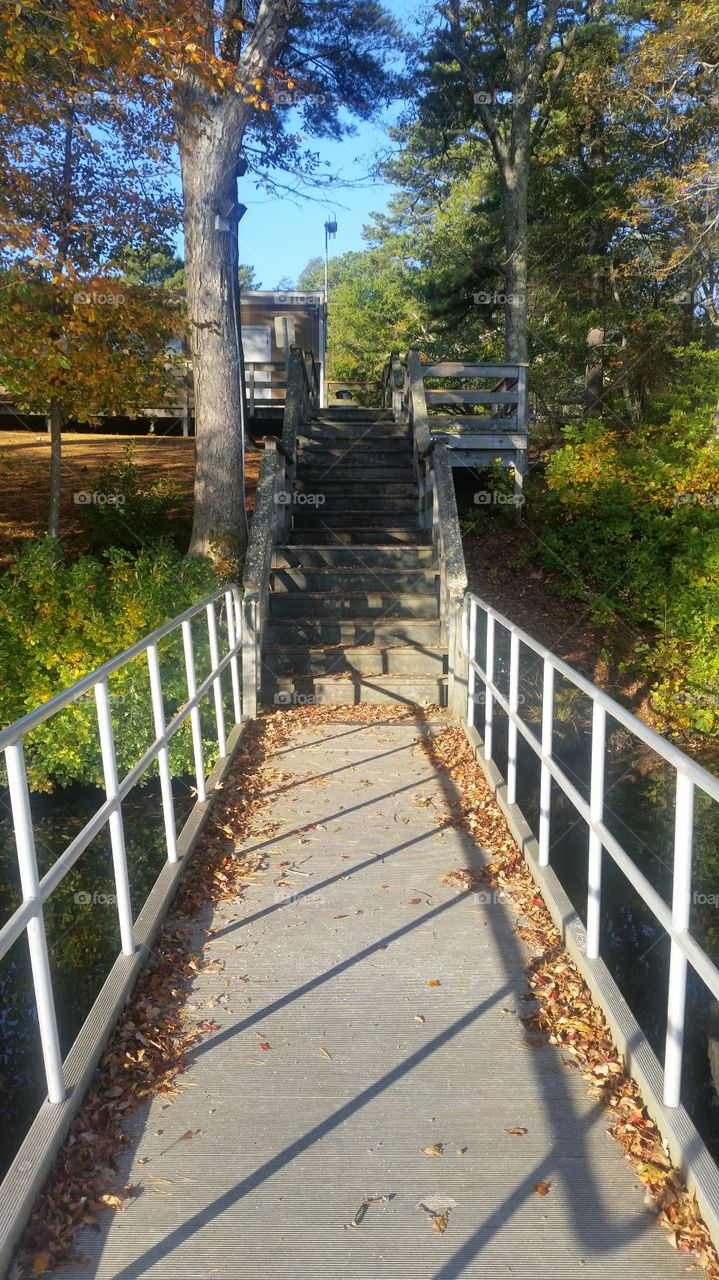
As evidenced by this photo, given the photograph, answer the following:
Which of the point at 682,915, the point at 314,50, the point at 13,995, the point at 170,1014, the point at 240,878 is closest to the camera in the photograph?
the point at 682,915

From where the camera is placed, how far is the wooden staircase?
848 cm

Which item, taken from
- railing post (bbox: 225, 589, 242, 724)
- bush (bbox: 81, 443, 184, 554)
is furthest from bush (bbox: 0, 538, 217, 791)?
bush (bbox: 81, 443, 184, 554)

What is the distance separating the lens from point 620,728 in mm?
10430

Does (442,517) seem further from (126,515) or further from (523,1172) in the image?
(523,1172)

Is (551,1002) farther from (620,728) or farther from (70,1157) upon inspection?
(620,728)

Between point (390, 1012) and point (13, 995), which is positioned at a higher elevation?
point (390, 1012)

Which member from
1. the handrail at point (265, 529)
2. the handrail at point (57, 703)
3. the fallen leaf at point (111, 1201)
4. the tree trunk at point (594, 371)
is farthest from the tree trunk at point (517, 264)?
the fallen leaf at point (111, 1201)

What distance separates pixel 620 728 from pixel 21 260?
8009 mm

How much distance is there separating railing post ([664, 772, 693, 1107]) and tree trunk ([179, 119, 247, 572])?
26.3ft

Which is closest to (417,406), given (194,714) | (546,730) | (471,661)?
(471,661)

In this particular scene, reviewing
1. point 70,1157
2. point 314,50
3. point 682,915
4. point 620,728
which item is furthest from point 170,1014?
point 314,50

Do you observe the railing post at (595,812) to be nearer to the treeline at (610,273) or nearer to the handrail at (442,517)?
the handrail at (442,517)

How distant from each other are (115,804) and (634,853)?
519 cm

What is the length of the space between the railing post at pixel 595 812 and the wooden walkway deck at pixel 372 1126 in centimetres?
40
